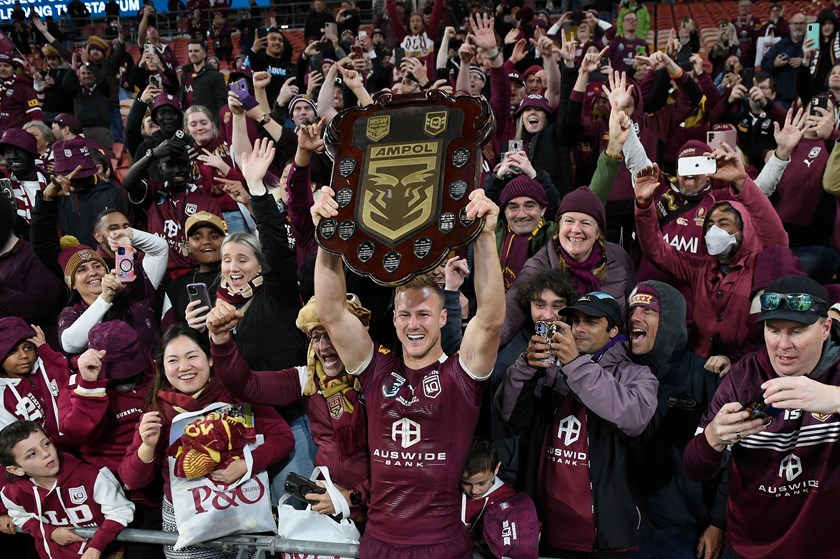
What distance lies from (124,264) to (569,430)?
257cm

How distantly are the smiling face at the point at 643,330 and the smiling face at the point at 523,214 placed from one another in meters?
1.14

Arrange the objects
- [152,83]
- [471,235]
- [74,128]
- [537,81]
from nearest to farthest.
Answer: [471,235] < [537,81] < [74,128] < [152,83]

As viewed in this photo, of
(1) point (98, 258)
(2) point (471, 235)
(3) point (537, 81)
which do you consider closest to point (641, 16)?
(3) point (537, 81)

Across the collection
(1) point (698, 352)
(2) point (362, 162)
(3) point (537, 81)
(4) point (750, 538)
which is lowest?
(4) point (750, 538)

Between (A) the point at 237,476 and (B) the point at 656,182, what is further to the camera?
(B) the point at 656,182

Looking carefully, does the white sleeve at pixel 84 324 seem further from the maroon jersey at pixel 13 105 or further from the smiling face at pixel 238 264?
the maroon jersey at pixel 13 105

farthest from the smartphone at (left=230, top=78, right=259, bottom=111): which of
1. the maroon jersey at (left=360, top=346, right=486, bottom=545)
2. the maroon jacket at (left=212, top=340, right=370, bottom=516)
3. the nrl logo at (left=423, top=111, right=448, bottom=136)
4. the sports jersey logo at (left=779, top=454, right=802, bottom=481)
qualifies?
the sports jersey logo at (left=779, top=454, right=802, bottom=481)

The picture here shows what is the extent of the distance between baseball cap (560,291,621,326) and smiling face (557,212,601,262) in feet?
1.96

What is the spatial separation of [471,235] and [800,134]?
9.60 ft

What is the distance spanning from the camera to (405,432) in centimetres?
302

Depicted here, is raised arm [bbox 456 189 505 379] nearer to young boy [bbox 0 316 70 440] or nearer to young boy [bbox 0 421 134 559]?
young boy [bbox 0 421 134 559]

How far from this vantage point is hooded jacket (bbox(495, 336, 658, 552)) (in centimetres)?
294

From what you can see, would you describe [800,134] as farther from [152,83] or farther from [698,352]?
[152,83]

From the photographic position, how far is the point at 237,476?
3408mm
